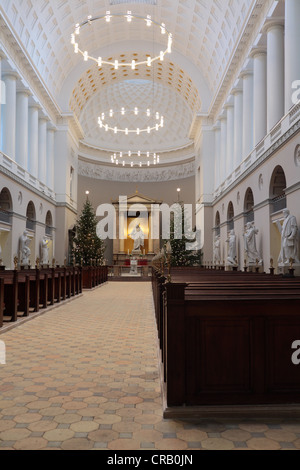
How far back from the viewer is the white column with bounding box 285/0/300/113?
1258 cm

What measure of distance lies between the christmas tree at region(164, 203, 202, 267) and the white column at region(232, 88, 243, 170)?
6545 mm

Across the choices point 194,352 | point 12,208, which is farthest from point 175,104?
point 194,352

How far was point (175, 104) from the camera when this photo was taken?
3338 centimetres

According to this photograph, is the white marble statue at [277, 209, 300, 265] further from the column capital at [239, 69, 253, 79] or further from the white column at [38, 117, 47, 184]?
the white column at [38, 117, 47, 184]

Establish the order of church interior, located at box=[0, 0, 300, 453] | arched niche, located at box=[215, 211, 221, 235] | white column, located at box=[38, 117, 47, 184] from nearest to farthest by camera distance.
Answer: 1. church interior, located at box=[0, 0, 300, 453]
2. white column, located at box=[38, 117, 47, 184]
3. arched niche, located at box=[215, 211, 221, 235]

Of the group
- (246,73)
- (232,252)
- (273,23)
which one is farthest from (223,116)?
(232,252)

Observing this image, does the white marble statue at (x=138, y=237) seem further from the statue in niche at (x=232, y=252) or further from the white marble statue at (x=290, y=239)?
the white marble statue at (x=290, y=239)

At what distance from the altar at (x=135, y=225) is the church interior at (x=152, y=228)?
5.7 inches

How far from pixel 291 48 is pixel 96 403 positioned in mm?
12581

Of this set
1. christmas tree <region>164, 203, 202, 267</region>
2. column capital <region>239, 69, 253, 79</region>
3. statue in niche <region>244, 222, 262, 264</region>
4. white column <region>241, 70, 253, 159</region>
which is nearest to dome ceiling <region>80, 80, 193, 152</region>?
christmas tree <region>164, 203, 202, 267</region>

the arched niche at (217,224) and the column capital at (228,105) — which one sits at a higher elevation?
the column capital at (228,105)

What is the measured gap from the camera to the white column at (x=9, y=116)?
19000mm

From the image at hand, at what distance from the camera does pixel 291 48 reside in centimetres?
1279

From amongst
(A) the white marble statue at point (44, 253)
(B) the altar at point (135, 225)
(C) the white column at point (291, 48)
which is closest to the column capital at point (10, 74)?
(A) the white marble statue at point (44, 253)
